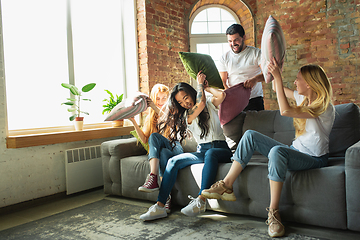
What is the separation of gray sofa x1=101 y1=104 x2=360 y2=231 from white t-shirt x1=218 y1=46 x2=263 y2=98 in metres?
0.38

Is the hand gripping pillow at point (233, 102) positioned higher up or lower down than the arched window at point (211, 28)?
lower down

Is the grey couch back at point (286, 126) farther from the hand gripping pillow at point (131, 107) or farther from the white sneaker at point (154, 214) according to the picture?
the white sneaker at point (154, 214)

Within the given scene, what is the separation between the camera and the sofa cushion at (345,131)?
7.30 feet

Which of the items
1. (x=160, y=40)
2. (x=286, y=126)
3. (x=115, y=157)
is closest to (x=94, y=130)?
(x=115, y=157)

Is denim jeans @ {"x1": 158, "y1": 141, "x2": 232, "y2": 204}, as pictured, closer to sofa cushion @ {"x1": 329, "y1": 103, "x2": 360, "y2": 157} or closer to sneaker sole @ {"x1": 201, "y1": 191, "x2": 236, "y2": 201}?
sneaker sole @ {"x1": 201, "y1": 191, "x2": 236, "y2": 201}

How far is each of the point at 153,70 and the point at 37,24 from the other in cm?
152

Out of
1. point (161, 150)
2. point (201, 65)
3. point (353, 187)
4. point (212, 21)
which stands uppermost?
point (212, 21)

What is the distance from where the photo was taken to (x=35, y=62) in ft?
10.4

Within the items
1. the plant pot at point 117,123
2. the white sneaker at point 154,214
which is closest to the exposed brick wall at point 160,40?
the plant pot at point 117,123

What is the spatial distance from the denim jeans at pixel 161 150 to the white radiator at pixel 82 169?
1.11m

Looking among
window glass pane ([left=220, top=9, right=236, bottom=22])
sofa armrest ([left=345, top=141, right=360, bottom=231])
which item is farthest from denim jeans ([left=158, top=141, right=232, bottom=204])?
window glass pane ([left=220, top=9, right=236, bottom=22])

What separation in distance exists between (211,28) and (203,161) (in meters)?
3.09

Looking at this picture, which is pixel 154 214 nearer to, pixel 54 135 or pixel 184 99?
pixel 184 99

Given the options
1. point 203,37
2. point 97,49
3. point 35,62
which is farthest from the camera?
point 203,37
